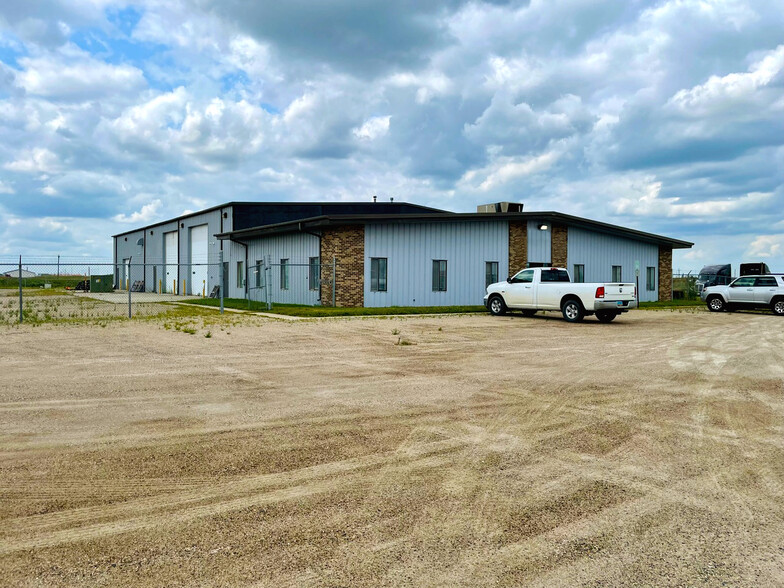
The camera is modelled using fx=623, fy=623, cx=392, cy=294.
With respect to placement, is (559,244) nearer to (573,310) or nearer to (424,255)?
(424,255)

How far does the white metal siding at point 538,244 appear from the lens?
97.1 ft

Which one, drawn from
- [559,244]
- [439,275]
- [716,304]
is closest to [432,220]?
[439,275]

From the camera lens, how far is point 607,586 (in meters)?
3.19

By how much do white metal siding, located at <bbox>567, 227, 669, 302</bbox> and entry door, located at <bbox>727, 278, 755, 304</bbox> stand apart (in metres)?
7.19

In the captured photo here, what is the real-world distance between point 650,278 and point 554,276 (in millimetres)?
17623

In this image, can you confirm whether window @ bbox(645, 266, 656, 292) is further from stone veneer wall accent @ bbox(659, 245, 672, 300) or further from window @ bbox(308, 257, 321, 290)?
window @ bbox(308, 257, 321, 290)

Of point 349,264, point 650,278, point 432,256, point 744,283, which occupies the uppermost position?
point 432,256

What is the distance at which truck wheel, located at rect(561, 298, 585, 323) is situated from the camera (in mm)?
20047

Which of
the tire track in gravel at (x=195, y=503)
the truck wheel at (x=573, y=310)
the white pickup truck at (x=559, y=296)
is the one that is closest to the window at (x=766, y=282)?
the white pickup truck at (x=559, y=296)

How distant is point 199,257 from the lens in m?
44.1

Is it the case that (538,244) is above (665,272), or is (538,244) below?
above

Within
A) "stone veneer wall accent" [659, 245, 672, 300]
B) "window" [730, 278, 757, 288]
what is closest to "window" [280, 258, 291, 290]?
"window" [730, 278, 757, 288]

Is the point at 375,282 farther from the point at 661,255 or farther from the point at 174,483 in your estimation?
the point at 174,483

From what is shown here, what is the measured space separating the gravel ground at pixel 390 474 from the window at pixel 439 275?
17.2 m
